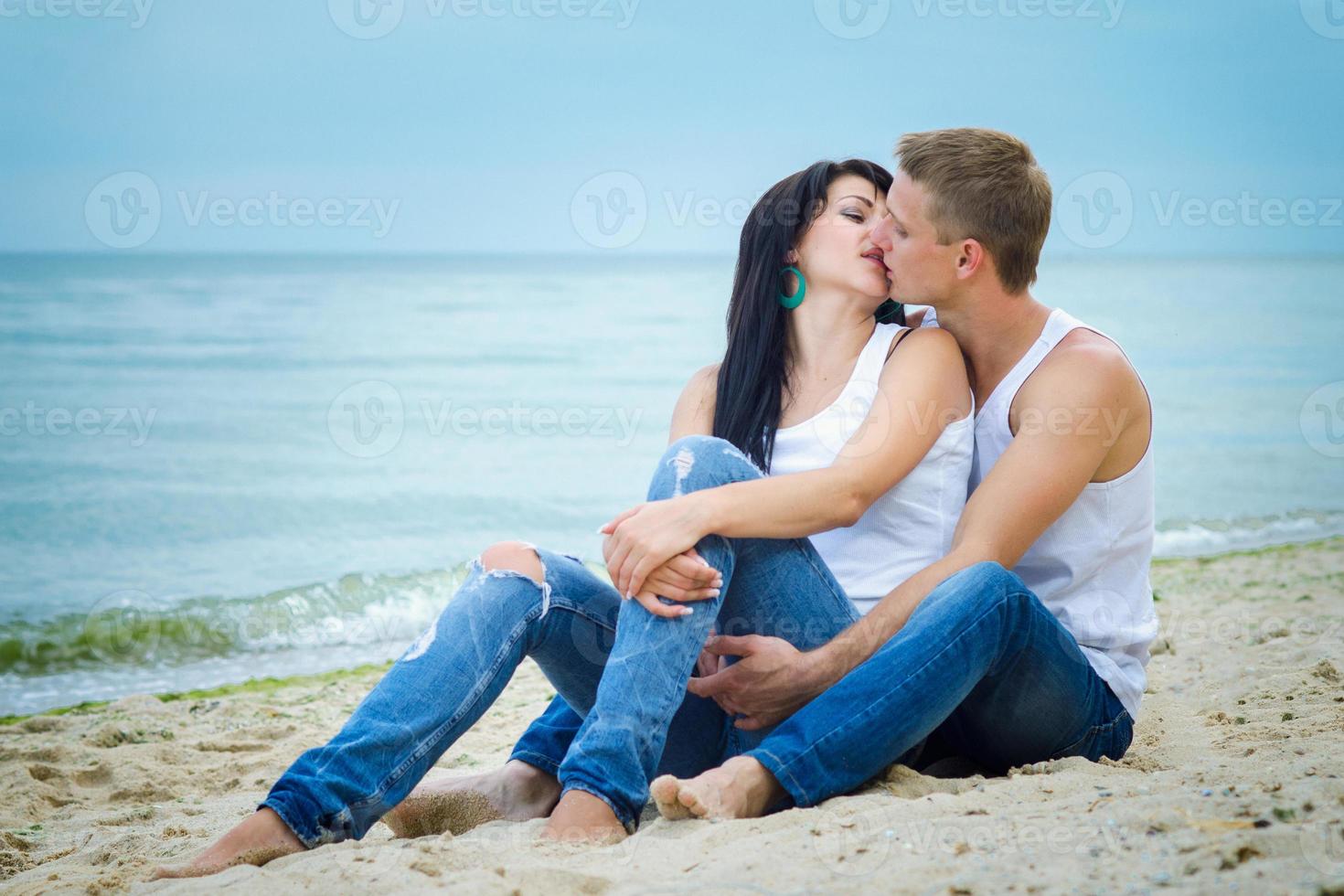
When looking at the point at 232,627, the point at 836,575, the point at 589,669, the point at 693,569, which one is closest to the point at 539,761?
the point at 589,669

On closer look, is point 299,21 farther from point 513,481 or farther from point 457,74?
point 513,481

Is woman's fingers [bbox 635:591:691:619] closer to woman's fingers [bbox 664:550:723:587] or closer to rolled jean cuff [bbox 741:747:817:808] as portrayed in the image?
woman's fingers [bbox 664:550:723:587]

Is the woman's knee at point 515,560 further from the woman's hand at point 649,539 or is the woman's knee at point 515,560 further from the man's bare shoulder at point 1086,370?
the man's bare shoulder at point 1086,370

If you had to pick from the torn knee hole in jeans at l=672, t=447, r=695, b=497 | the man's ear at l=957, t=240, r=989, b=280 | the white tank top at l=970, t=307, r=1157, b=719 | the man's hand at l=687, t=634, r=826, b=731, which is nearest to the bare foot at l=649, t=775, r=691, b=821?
the man's hand at l=687, t=634, r=826, b=731

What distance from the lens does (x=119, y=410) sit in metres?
15.2

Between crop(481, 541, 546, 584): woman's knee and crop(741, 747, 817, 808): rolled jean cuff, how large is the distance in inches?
25.8

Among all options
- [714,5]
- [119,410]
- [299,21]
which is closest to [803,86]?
[714,5]

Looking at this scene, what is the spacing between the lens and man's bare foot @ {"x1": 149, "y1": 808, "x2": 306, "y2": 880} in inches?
81.4

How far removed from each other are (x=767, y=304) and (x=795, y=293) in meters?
0.09

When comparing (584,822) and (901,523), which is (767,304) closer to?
(901,523)

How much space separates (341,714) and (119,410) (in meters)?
12.6

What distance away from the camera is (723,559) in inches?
95.9

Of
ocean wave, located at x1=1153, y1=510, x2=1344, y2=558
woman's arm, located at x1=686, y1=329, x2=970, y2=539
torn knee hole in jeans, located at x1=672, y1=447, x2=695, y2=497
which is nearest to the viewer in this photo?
woman's arm, located at x1=686, y1=329, x2=970, y2=539

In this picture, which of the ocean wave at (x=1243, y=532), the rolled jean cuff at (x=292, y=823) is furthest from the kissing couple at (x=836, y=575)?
the ocean wave at (x=1243, y=532)
